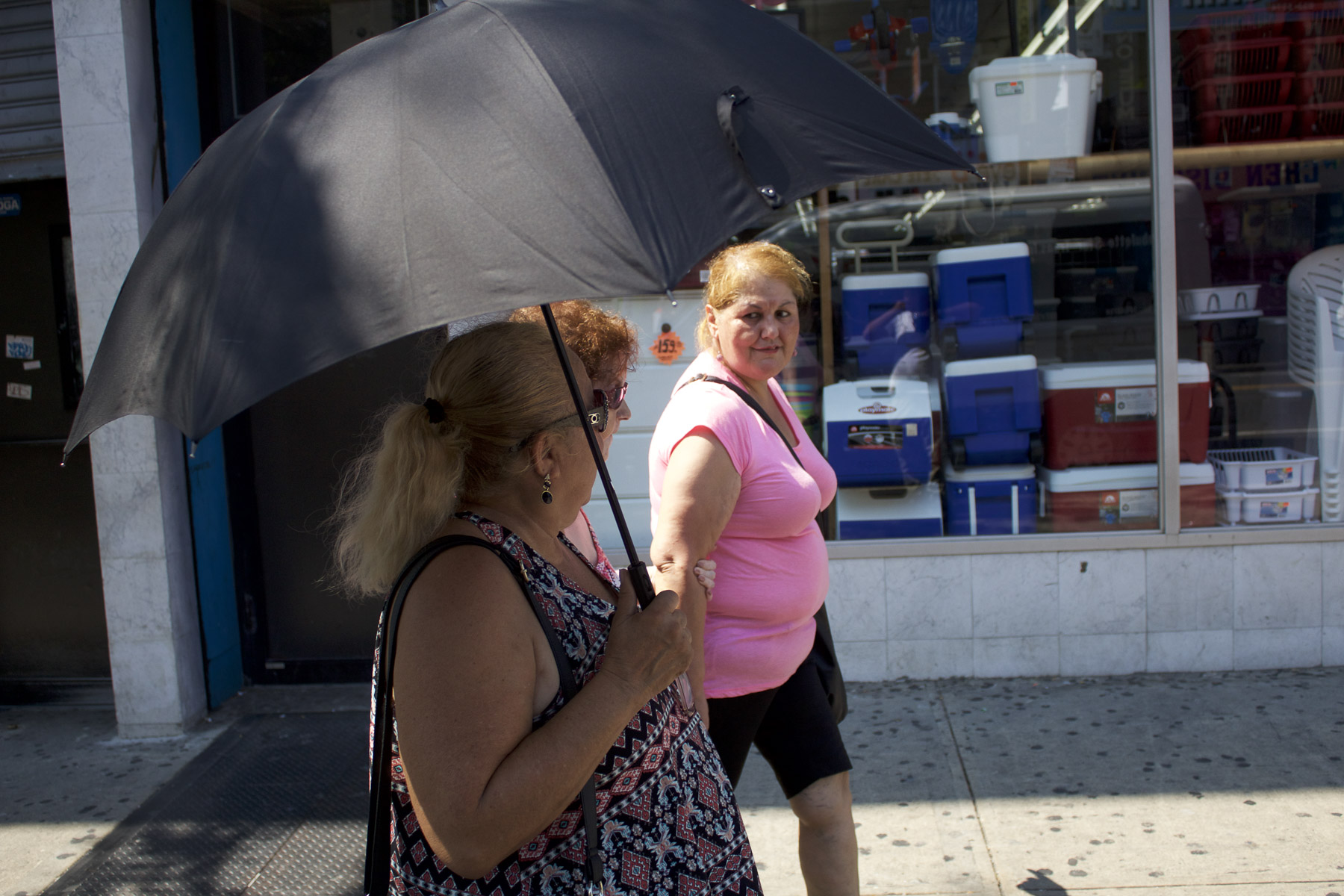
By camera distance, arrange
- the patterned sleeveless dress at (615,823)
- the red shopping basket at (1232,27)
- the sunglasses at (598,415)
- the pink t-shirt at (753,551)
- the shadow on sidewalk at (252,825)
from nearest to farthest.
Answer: the patterned sleeveless dress at (615,823) → the sunglasses at (598,415) → the pink t-shirt at (753,551) → the shadow on sidewalk at (252,825) → the red shopping basket at (1232,27)

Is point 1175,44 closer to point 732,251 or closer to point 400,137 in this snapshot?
point 732,251

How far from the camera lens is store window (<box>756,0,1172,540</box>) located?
4.92 metres

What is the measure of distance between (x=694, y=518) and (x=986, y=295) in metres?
3.05

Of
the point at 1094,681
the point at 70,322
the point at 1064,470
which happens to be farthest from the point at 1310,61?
the point at 70,322

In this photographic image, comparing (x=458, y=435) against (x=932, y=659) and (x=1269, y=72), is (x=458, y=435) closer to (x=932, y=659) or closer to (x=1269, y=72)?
(x=932, y=659)

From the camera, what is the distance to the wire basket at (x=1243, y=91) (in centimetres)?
489

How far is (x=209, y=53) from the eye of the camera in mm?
5051

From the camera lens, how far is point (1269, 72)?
16.3ft

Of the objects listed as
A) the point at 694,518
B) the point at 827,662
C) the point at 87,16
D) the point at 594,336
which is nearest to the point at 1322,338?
the point at 827,662

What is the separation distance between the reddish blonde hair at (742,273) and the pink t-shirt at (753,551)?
0.89ft

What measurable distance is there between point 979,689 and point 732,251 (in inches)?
107

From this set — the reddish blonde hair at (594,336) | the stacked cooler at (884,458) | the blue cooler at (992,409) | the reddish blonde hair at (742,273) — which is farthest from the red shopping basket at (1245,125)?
the reddish blonde hair at (594,336)

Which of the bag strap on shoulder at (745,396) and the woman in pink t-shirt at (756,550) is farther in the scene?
the bag strap on shoulder at (745,396)

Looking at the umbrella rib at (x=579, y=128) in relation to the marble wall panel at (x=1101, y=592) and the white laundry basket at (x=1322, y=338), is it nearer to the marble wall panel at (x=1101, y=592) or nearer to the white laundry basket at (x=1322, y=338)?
the marble wall panel at (x=1101, y=592)
